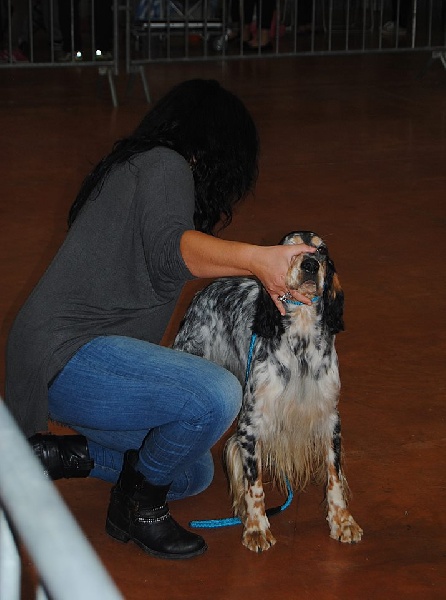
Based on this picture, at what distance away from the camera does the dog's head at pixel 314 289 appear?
2.76 meters

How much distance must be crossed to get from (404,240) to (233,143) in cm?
299

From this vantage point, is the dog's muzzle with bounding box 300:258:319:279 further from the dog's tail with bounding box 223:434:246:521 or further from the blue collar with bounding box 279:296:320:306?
the dog's tail with bounding box 223:434:246:521

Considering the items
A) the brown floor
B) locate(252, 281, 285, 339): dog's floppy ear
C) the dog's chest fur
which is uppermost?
locate(252, 281, 285, 339): dog's floppy ear

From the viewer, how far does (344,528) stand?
307 centimetres

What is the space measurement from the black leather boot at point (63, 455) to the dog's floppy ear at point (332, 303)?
79 cm

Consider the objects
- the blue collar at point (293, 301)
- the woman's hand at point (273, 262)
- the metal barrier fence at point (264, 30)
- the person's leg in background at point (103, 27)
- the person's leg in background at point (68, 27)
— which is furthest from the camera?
the person's leg in background at point (68, 27)

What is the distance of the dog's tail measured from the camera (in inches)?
125

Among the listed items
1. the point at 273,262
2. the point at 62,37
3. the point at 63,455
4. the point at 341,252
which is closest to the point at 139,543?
the point at 63,455

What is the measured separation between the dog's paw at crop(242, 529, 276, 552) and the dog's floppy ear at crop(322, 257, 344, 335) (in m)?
0.60

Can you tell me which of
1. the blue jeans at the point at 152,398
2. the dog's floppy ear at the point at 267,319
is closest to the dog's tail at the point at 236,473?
the blue jeans at the point at 152,398

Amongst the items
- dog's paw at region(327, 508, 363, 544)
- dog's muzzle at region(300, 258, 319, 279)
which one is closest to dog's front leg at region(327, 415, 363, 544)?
dog's paw at region(327, 508, 363, 544)

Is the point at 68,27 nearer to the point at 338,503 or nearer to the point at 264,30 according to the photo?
the point at 264,30

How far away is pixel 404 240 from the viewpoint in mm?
5879

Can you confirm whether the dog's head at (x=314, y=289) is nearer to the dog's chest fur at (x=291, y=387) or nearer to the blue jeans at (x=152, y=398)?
the dog's chest fur at (x=291, y=387)
